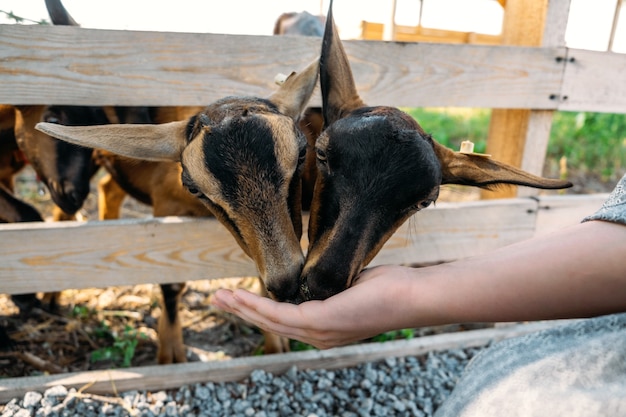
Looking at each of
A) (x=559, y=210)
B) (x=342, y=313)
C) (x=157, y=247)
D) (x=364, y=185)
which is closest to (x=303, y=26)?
(x=559, y=210)

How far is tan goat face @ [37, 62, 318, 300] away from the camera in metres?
2.32

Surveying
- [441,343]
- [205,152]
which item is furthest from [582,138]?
[205,152]

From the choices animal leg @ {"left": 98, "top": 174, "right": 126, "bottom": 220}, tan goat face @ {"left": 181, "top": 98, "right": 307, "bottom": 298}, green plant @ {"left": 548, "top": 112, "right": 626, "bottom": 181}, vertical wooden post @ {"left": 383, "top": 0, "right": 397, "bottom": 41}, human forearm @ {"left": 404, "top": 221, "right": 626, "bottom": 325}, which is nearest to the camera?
human forearm @ {"left": 404, "top": 221, "right": 626, "bottom": 325}

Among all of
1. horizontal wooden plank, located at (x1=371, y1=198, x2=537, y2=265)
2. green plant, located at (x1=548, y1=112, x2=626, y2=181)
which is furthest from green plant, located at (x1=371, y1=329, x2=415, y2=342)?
green plant, located at (x1=548, y1=112, x2=626, y2=181)

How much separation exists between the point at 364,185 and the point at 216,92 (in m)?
1.24

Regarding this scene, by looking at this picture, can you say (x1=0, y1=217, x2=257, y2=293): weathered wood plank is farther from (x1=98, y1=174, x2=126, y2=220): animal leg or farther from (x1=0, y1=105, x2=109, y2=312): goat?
(x1=98, y1=174, x2=126, y2=220): animal leg

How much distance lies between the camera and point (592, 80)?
355cm

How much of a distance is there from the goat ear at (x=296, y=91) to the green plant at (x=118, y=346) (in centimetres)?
181

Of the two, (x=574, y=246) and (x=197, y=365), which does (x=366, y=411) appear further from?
(x=574, y=246)

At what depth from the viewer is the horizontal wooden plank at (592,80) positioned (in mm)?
3500

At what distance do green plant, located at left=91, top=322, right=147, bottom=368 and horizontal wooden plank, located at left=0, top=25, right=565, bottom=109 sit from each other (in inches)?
61.1

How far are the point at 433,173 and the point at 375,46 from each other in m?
1.21

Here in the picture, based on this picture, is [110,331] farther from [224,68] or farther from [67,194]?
[224,68]

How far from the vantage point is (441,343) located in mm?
3541
